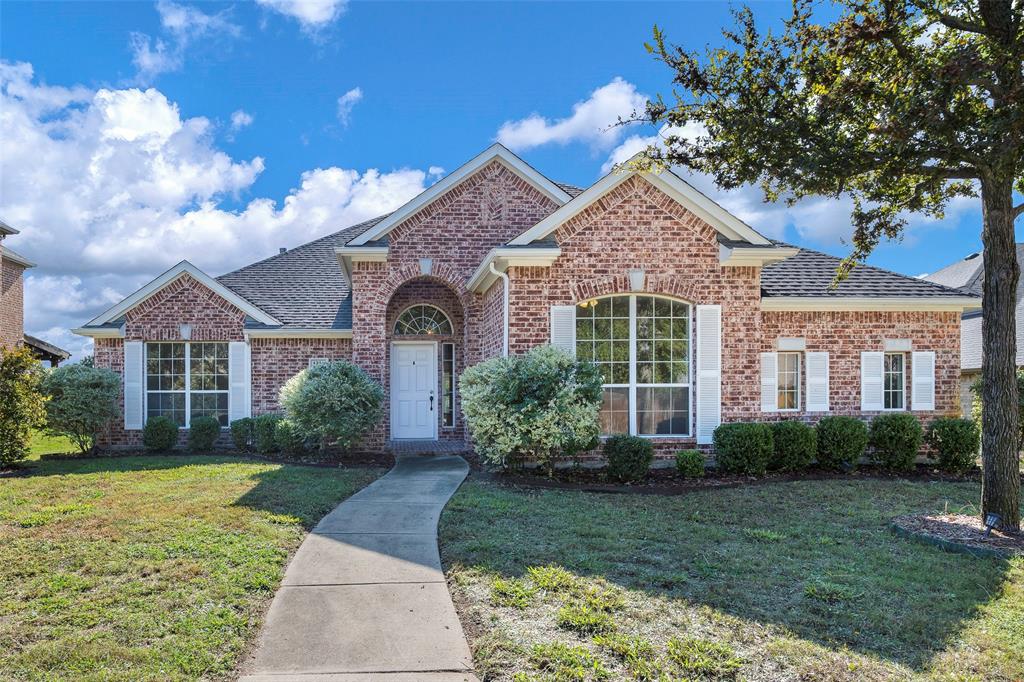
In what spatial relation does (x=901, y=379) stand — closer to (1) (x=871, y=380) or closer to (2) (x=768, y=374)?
(1) (x=871, y=380)

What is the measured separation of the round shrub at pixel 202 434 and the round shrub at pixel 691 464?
10.2 m

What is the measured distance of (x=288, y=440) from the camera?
538 inches

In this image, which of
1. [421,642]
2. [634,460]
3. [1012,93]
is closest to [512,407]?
[634,460]

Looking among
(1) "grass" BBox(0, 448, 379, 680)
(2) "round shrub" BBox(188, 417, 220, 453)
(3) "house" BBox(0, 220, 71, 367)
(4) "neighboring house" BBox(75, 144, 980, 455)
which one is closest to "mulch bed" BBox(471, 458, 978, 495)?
(4) "neighboring house" BBox(75, 144, 980, 455)

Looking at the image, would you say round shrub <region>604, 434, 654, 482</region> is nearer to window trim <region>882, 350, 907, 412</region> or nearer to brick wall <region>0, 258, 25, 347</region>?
window trim <region>882, 350, 907, 412</region>

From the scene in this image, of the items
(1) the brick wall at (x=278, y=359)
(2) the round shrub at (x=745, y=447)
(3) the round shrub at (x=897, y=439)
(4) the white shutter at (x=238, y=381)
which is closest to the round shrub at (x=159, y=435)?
(4) the white shutter at (x=238, y=381)

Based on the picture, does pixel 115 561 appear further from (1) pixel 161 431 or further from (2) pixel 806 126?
(1) pixel 161 431

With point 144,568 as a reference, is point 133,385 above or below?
above

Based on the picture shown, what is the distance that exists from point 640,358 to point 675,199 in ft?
9.06

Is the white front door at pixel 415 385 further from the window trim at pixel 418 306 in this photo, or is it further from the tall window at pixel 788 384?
the tall window at pixel 788 384

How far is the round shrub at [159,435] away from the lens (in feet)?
48.2

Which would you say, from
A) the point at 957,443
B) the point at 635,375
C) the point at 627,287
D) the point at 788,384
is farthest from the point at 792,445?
the point at 627,287

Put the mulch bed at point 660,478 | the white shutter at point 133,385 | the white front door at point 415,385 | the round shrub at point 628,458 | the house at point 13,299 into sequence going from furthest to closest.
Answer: the house at point 13,299, the white front door at point 415,385, the white shutter at point 133,385, the round shrub at point 628,458, the mulch bed at point 660,478

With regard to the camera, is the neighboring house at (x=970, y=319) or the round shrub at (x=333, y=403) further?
Result: the neighboring house at (x=970, y=319)
